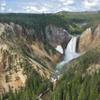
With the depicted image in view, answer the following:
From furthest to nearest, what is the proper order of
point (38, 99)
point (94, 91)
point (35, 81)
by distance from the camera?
point (35, 81)
point (38, 99)
point (94, 91)

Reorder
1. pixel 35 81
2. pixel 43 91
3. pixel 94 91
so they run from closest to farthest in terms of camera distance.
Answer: pixel 94 91 → pixel 43 91 → pixel 35 81

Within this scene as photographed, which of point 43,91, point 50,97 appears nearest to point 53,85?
point 43,91

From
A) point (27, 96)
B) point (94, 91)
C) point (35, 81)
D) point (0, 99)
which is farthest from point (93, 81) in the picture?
point (0, 99)

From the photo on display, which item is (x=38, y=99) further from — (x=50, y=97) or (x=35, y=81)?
(x=35, y=81)

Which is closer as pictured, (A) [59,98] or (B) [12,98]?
(A) [59,98]

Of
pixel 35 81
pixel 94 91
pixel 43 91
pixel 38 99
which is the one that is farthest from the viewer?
pixel 35 81

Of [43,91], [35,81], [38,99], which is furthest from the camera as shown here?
[35,81]

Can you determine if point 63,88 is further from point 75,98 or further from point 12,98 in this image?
point 12,98

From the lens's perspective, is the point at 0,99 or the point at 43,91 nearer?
the point at 43,91

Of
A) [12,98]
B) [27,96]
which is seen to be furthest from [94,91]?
[12,98]
